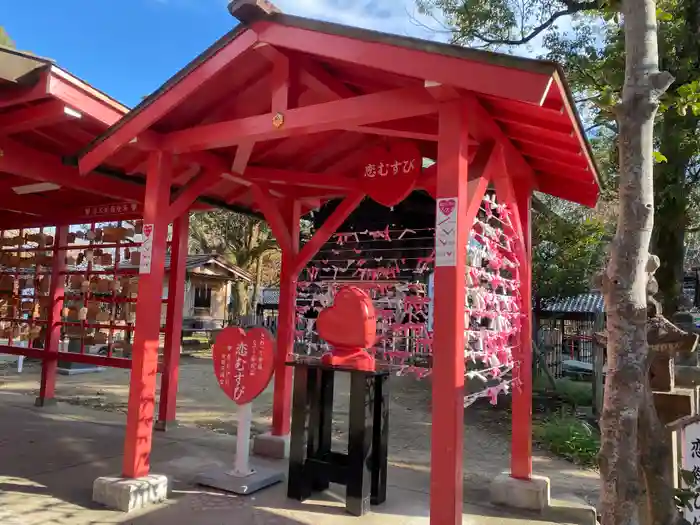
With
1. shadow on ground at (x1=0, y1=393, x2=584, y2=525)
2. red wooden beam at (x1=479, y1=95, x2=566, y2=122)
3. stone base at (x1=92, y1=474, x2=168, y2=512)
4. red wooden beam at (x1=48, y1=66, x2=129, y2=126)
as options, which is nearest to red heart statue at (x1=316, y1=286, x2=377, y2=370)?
shadow on ground at (x1=0, y1=393, x2=584, y2=525)

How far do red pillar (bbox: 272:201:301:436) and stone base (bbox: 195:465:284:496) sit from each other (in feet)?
2.84

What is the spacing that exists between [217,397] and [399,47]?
8424mm

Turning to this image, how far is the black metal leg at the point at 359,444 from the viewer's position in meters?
3.96

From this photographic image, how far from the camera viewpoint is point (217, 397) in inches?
396

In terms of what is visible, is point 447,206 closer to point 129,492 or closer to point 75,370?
point 129,492

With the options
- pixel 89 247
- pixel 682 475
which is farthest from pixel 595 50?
pixel 89 247

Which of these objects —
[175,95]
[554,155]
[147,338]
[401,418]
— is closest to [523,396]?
[554,155]

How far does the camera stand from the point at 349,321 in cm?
414

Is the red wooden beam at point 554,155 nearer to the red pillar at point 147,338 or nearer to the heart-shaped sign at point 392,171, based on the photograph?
the heart-shaped sign at point 392,171

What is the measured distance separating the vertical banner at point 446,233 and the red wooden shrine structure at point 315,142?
0.11 feet

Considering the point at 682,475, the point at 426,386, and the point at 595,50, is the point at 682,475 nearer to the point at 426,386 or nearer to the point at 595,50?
the point at 595,50

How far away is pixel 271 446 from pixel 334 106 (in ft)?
11.9

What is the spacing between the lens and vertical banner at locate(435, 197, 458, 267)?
304 cm

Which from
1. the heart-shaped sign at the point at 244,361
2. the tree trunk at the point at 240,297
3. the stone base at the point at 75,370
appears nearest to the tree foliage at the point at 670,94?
the heart-shaped sign at the point at 244,361
